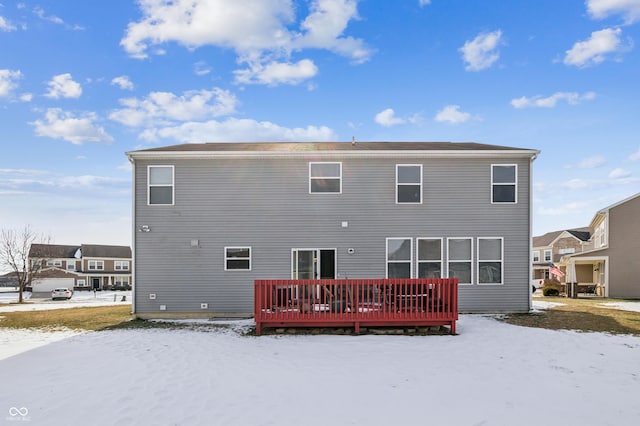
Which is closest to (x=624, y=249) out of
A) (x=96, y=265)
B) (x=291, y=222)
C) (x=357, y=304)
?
(x=291, y=222)

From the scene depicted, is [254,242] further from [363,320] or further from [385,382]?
[385,382]

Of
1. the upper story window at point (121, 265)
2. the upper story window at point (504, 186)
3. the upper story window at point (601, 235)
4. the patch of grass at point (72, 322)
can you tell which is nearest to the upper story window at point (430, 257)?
the upper story window at point (504, 186)

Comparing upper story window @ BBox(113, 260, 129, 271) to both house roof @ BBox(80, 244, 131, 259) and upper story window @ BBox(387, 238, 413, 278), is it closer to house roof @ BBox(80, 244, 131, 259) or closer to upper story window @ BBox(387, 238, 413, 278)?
house roof @ BBox(80, 244, 131, 259)

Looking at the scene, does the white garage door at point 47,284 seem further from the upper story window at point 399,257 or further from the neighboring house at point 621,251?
the neighboring house at point 621,251

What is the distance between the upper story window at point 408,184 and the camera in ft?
40.4

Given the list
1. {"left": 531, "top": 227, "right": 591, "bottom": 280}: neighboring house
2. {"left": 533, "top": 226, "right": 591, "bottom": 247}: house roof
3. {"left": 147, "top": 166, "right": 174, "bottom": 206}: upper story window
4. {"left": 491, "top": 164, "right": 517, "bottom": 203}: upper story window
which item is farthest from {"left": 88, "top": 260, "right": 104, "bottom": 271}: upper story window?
{"left": 491, "top": 164, "right": 517, "bottom": 203}: upper story window

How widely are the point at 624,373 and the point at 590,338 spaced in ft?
8.90

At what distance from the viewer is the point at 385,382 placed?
5742mm

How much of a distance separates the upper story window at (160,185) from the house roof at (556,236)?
142 ft

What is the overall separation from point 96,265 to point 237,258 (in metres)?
58.1

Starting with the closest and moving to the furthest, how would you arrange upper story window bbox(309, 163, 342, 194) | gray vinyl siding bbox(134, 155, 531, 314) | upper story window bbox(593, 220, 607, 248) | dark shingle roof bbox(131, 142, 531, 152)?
1. gray vinyl siding bbox(134, 155, 531, 314)
2. upper story window bbox(309, 163, 342, 194)
3. dark shingle roof bbox(131, 142, 531, 152)
4. upper story window bbox(593, 220, 607, 248)

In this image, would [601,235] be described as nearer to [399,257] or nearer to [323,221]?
[399,257]

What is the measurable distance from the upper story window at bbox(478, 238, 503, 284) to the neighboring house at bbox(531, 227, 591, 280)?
3432 centimetres

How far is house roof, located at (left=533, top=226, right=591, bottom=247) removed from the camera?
42372mm
